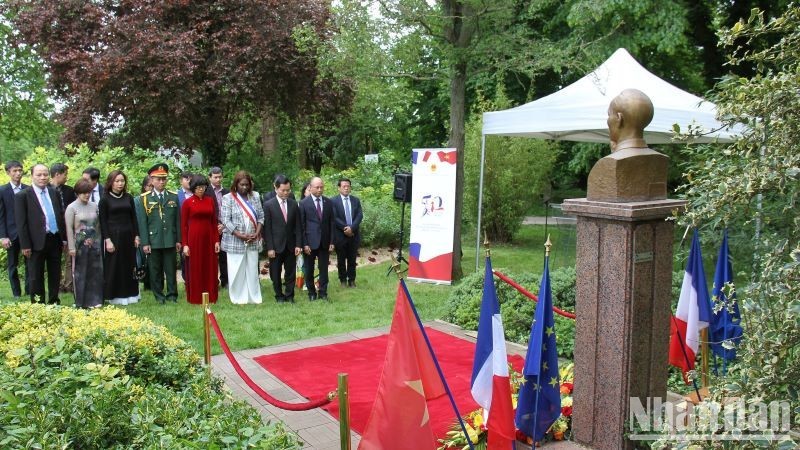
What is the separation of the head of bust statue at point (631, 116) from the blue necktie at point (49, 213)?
746 cm

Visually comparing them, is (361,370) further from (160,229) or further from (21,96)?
(21,96)

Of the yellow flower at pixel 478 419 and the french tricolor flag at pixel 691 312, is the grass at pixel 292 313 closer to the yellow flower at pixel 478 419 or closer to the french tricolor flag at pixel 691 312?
the yellow flower at pixel 478 419

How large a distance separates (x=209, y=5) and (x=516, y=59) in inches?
314

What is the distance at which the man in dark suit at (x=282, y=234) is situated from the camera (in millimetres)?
9352

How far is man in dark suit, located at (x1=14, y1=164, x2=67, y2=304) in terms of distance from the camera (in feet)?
27.7

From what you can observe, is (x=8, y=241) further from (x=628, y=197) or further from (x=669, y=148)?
(x=669, y=148)

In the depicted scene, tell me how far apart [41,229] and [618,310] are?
7510 mm

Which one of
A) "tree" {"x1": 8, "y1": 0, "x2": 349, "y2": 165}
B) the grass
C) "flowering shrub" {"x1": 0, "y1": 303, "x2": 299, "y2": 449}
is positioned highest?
"tree" {"x1": 8, "y1": 0, "x2": 349, "y2": 165}

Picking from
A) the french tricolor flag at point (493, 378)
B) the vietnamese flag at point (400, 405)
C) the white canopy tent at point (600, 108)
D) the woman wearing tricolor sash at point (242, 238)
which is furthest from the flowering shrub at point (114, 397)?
the white canopy tent at point (600, 108)

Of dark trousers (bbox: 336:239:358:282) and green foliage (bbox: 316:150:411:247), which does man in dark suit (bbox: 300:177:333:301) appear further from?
green foliage (bbox: 316:150:411:247)

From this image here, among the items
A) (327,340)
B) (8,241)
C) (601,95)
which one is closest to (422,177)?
(601,95)

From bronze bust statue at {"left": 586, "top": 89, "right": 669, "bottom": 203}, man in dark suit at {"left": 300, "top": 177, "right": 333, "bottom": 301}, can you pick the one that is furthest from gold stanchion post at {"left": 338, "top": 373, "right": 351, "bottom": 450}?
man in dark suit at {"left": 300, "top": 177, "right": 333, "bottom": 301}

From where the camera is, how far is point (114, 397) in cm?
326

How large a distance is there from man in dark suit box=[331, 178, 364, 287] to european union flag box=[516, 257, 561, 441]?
20.7 ft
